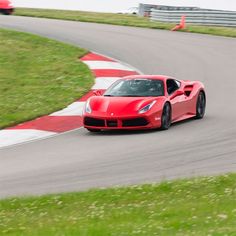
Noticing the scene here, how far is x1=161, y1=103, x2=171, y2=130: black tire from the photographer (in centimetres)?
1605

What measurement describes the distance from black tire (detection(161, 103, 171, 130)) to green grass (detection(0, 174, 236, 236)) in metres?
5.38

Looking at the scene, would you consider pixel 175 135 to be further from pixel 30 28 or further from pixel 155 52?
pixel 30 28

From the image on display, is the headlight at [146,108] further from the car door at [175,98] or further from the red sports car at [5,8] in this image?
the red sports car at [5,8]

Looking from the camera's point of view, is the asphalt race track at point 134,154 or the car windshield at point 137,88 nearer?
the asphalt race track at point 134,154

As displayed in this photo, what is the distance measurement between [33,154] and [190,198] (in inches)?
200

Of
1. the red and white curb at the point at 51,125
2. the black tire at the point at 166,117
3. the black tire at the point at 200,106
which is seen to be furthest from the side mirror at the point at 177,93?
the red and white curb at the point at 51,125

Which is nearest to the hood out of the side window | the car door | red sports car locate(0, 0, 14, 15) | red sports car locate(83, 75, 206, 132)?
red sports car locate(83, 75, 206, 132)

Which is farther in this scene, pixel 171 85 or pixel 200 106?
pixel 200 106

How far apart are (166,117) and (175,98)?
827 mm

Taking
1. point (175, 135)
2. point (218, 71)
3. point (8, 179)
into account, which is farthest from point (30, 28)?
point (8, 179)

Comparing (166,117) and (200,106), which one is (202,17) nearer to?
(200,106)

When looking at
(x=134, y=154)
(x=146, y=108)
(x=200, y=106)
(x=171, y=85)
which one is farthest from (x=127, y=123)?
(x=134, y=154)

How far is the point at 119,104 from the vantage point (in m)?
16.2

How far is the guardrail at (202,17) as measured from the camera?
118ft
